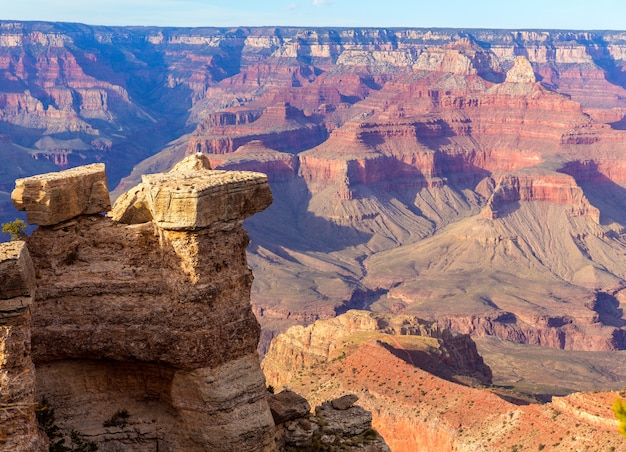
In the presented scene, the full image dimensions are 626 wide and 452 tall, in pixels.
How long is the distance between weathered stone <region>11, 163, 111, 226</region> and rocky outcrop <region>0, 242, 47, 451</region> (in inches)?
193

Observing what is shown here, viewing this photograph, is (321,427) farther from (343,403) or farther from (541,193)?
(541,193)

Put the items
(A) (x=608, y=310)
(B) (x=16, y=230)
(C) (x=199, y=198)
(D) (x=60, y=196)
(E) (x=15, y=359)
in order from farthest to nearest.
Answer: (A) (x=608, y=310)
(B) (x=16, y=230)
(D) (x=60, y=196)
(C) (x=199, y=198)
(E) (x=15, y=359)

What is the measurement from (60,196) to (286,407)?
41.1 feet

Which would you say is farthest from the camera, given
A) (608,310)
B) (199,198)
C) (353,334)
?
(608,310)

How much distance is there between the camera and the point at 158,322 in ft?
97.8

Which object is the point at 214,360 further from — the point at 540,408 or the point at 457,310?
the point at 457,310

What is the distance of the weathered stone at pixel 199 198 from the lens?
2827 centimetres

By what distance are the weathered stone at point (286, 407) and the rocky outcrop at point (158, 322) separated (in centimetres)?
332

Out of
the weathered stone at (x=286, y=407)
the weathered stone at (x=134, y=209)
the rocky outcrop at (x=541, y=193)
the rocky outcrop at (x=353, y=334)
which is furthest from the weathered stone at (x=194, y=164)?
the rocky outcrop at (x=541, y=193)

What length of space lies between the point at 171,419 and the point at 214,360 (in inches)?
119

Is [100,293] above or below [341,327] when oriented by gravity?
above

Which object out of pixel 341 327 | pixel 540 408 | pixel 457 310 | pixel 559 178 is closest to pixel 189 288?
pixel 540 408

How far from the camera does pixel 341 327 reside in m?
A: 73.7

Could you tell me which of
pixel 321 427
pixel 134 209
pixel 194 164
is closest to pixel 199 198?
pixel 134 209
